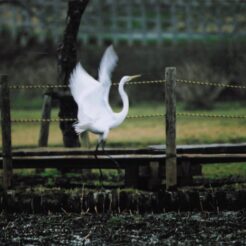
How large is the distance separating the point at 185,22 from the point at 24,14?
507 centimetres

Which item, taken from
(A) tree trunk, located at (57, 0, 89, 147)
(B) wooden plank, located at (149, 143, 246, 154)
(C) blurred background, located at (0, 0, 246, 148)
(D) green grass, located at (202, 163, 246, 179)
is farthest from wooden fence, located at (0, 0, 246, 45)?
(B) wooden plank, located at (149, 143, 246, 154)

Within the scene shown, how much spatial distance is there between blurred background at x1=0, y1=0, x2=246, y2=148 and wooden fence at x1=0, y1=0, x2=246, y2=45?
0.10 ft

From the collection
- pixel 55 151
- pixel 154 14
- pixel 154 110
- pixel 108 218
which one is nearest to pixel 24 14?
pixel 154 14

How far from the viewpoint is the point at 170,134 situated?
8.88 m

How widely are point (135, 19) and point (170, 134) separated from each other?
16.2 m

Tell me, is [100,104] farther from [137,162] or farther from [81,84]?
[137,162]

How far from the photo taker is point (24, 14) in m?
24.2

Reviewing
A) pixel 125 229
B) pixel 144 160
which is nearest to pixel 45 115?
pixel 144 160

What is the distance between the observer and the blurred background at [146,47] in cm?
1995

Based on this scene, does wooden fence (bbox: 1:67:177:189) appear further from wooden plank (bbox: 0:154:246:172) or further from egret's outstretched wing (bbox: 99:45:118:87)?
egret's outstretched wing (bbox: 99:45:118:87)

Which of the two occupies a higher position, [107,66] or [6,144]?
[107,66]

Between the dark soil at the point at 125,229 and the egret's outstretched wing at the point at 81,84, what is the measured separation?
1.40 m

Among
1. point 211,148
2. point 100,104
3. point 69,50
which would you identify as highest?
point 69,50

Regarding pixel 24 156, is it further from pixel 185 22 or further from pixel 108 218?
pixel 185 22
